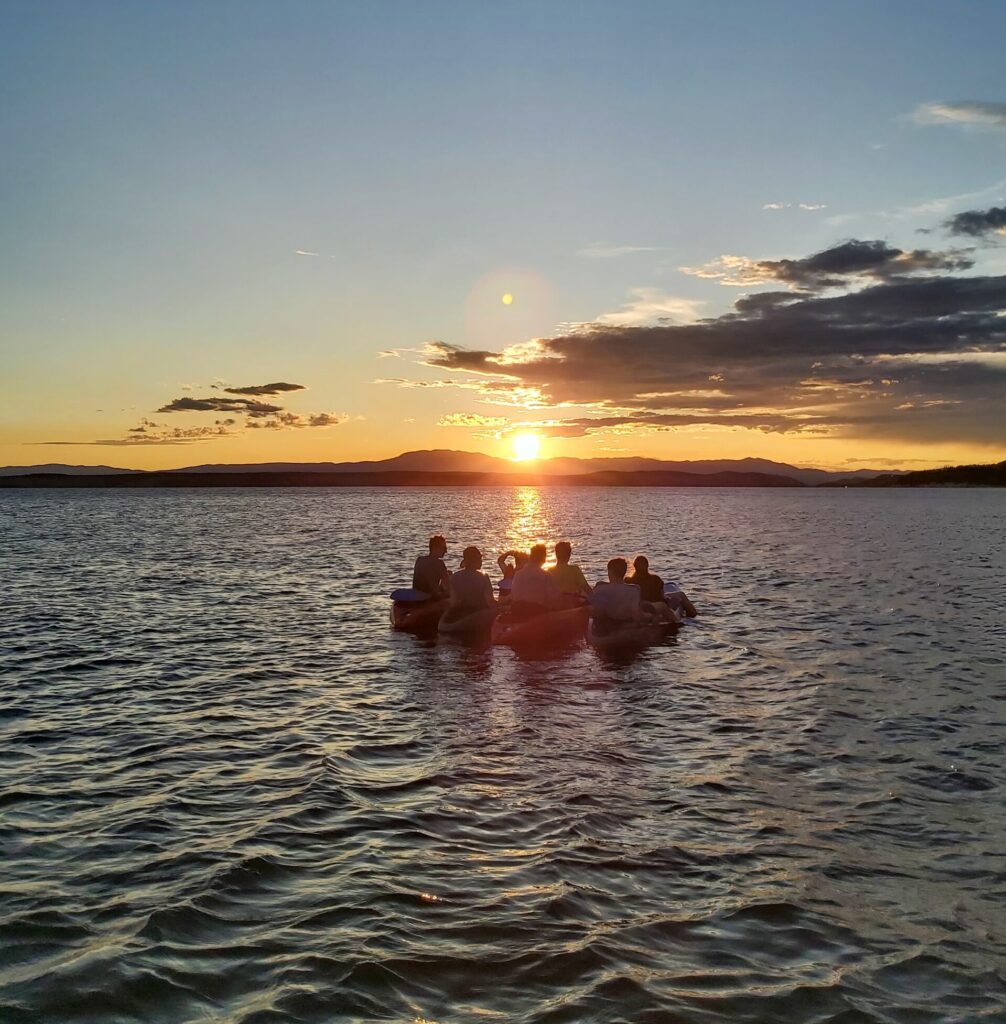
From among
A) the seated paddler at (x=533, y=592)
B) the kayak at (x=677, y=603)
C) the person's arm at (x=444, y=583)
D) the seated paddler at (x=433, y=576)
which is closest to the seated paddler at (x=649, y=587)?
the kayak at (x=677, y=603)

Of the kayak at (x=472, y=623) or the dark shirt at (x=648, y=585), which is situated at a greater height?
the dark shirt at (x=648, y=585)

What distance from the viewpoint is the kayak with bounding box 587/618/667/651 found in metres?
22.0

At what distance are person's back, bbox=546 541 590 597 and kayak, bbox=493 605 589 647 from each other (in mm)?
1031

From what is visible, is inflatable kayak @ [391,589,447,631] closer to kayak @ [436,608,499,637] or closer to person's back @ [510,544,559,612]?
kayak @ [436,608,499,637]

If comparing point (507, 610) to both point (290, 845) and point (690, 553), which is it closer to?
point (290, 845)

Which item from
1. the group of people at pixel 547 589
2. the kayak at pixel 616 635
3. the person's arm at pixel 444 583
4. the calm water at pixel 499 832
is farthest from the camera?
the person's arm at pixel 444 583

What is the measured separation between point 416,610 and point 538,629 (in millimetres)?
3873

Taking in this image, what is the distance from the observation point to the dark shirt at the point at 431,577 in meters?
24.7

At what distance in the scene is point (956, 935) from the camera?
723 cm

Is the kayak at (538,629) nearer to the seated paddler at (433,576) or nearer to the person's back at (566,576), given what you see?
the person's back at (566,576)

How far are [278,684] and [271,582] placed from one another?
21062mm

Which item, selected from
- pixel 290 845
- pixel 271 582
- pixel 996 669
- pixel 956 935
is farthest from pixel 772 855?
pixel 271 582

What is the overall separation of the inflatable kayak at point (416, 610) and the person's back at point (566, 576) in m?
3.30

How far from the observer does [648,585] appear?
2453cm
